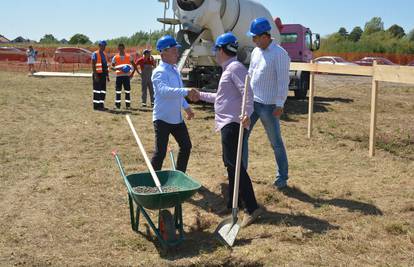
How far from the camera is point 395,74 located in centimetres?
727

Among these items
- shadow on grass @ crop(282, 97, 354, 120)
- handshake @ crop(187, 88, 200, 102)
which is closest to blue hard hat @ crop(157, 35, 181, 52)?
handshake @ crop(187, 88, 200, 102)

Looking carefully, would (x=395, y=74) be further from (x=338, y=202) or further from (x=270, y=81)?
(x=338, y=202)

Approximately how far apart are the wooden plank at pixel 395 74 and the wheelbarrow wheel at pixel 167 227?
4.34 metres

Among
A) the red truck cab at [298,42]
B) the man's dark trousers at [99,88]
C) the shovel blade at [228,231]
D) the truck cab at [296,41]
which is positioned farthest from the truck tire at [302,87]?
the shovel blade at [228,231]

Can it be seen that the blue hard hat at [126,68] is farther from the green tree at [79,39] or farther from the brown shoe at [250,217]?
the green tree at [79,39]

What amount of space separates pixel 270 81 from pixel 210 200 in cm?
165

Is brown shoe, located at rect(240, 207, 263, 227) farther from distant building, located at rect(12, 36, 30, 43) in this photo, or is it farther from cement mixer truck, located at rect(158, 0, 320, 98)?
distant building, located at rect(12, 36, 30, 43)

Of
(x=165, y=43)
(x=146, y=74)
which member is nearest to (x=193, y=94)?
(x=165, y=43)

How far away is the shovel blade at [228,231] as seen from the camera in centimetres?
439

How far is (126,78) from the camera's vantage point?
13.4 m

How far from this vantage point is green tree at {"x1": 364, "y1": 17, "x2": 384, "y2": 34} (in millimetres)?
99000

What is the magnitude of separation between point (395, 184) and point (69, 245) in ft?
13.9

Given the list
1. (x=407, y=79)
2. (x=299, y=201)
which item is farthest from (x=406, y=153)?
(x=299, y=201)

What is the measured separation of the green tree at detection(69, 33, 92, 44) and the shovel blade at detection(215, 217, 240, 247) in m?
93.5
